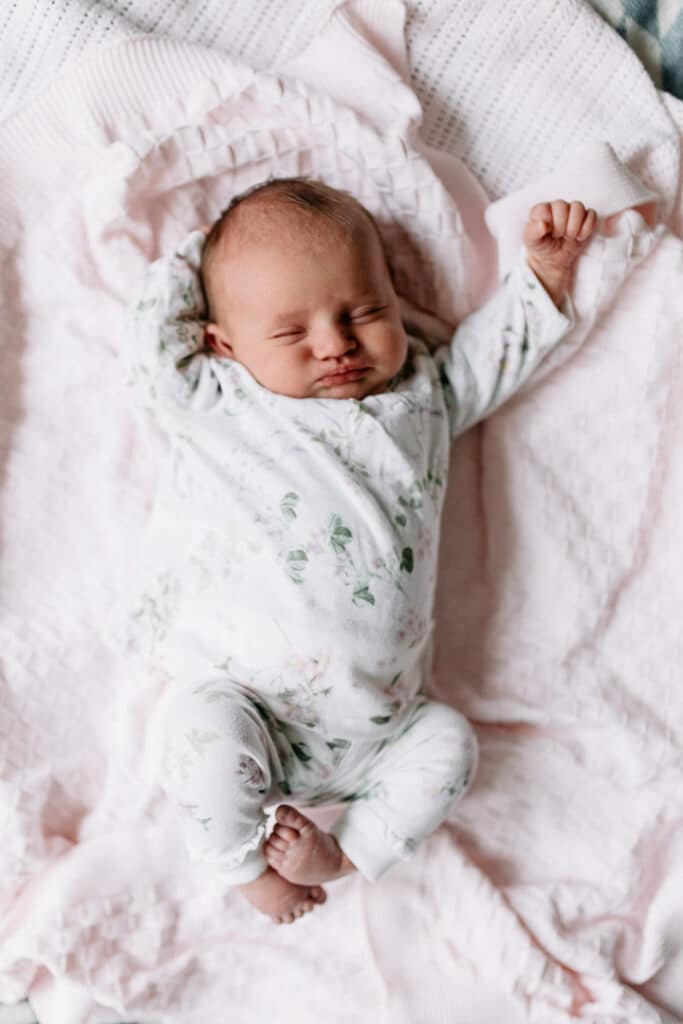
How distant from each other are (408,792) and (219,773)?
0.24 m

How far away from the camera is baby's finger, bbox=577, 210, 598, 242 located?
1.42 meters

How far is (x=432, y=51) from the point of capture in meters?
1.52

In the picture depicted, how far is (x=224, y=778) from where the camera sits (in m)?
1.24

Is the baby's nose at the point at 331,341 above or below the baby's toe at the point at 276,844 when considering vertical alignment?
above

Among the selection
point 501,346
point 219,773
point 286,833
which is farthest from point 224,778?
point 501,346

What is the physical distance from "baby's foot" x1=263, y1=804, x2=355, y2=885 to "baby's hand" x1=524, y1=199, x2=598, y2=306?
725 millimetres

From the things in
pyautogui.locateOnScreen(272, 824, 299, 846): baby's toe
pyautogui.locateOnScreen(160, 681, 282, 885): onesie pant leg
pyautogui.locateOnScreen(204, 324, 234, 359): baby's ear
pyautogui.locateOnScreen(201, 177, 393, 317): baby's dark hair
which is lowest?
pyautogui.locateOnScreen(272, 824, 299, 846): baby's toe

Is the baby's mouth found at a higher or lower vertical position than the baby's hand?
lower

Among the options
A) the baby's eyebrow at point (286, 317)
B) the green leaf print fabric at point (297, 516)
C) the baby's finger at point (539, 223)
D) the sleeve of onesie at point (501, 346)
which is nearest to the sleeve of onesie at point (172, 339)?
the green leaf print fabric at point (297, 516)

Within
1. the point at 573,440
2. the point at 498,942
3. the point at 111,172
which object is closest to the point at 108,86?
the point at 111,172

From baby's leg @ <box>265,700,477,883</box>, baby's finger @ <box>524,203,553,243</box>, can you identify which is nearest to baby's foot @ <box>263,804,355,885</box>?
baby's leg @ <box>265,700,477,883</box>

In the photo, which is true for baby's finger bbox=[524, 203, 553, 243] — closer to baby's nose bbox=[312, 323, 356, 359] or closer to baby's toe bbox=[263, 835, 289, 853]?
baby's nose bbox=[312, 323, 356, 359]

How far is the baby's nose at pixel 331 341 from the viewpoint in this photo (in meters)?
→ 1.32

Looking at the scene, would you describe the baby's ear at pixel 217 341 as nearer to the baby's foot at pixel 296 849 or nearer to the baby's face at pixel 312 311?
the baby's face at pixel 312 311
